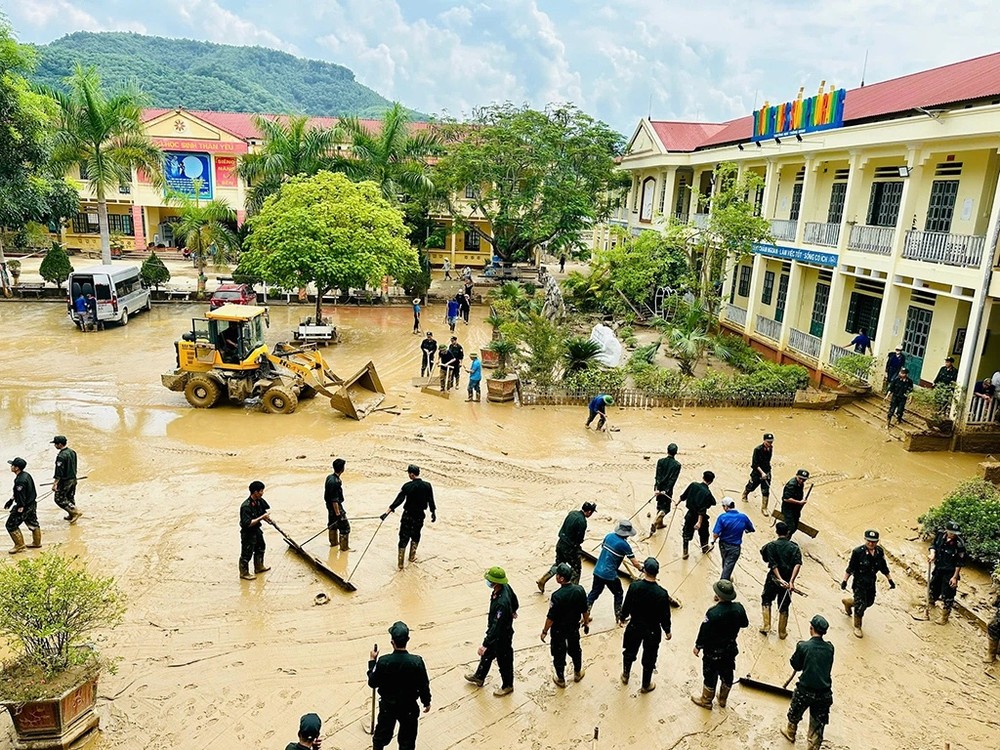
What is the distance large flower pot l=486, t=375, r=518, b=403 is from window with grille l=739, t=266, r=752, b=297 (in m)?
14.5

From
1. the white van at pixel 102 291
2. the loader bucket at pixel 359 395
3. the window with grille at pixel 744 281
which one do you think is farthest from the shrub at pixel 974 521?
the white van at pixel 102 291

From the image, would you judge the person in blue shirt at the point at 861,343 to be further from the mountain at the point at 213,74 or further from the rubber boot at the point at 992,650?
the mountain at the point at 213,74

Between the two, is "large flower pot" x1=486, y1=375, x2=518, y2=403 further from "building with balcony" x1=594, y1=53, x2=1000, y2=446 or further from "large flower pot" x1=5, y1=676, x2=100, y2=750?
"large flower pot" x1=5, y1=676, x2=100, y2=750

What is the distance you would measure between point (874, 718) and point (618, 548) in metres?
2.93

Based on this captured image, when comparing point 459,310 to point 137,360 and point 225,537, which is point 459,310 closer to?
point 137,360

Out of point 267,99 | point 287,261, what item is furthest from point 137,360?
point 267,99

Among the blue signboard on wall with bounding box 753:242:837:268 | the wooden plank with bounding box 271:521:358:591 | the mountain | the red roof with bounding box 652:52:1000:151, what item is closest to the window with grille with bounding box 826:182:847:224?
the blue signboard on wall with bounding box 753:242:837:268

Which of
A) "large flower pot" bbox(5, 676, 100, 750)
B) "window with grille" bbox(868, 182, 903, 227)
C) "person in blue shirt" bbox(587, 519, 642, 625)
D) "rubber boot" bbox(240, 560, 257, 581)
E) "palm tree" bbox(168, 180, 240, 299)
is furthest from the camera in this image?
"palm tree" bbox(168, 180, 240, 299)

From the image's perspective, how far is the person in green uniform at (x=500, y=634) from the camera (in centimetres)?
676

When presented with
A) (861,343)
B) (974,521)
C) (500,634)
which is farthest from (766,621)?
(861,343)

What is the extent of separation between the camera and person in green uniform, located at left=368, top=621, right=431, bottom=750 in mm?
5754

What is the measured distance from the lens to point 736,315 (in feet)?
86.6

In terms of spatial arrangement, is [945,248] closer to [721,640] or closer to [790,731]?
[721,640]

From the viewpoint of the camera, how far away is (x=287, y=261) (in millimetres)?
21547
